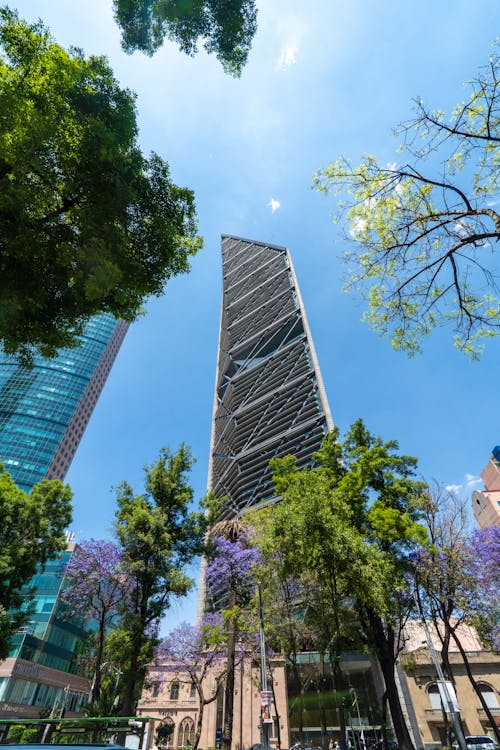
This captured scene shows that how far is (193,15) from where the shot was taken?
30.5 feet

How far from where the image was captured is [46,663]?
42000 mm

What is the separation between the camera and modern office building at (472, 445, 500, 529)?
58.3 metres

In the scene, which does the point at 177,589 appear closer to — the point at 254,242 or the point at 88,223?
the point at 88,223

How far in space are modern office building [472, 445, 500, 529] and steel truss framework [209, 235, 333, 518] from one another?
99.6ft

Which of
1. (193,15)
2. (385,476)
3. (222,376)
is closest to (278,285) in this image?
(222,376)

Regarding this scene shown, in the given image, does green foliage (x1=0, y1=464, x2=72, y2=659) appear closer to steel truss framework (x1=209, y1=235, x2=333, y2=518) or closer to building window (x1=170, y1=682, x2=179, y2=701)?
building window (x1=170, y1=682, x2=179, y2=701)

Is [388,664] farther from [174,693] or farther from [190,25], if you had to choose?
[174,693]

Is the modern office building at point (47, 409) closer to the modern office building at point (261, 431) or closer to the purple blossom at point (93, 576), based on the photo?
the modern office building at point (261, 431)

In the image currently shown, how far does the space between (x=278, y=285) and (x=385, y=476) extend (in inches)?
2827

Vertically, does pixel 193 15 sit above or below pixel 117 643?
above

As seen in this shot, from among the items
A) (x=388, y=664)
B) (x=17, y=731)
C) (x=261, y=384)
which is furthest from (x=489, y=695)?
(x=261, y=384)

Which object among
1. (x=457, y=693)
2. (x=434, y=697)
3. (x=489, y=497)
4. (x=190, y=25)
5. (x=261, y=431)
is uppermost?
(x=261, y=431)

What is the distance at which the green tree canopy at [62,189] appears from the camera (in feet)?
26.5

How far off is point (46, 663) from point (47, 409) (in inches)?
2269
